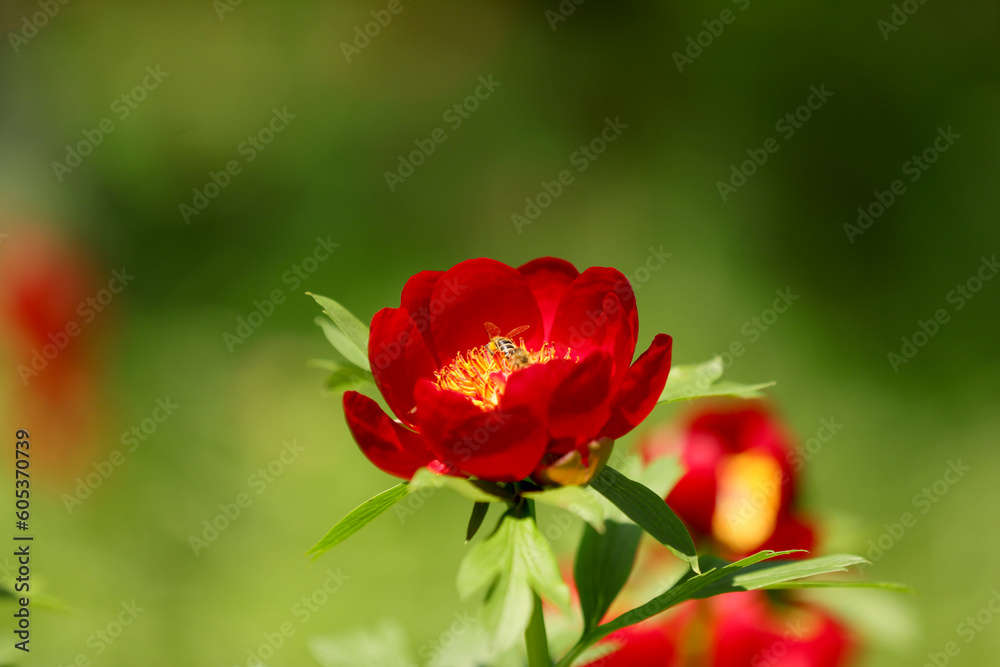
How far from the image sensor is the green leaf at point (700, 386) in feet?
1.37

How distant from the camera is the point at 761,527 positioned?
715 millimetres

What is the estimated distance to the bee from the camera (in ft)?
1.50

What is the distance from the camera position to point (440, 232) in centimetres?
208

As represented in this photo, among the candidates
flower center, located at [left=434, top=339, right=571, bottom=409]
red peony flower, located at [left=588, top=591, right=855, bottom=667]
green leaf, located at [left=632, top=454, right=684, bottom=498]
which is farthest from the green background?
flower center, located at [left=434, top=339, right=571, bottom=409]

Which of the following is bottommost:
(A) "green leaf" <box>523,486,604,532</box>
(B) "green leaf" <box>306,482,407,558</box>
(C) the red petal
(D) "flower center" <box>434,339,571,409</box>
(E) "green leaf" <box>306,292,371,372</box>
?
(B) "green leaf" <box>306,482,407,558</box>

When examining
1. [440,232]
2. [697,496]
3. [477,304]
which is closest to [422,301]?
[477,304]

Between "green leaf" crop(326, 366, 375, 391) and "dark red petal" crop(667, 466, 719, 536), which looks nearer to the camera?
"green leaf" crop(326, 366, 375, 391)

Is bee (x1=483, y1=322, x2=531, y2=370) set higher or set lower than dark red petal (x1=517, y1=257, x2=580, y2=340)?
lower

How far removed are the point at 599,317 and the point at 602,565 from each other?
0.49 feet

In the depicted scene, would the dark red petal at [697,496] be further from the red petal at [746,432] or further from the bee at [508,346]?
the bee at [508,346]

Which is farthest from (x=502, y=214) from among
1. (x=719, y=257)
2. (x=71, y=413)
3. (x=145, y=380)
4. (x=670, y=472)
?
(x=670, y=472)

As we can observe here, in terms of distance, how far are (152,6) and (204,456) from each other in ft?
4.78

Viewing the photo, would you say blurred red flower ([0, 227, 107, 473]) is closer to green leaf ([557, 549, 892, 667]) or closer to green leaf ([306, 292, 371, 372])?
green leaf ([306, 292, 371, 372])

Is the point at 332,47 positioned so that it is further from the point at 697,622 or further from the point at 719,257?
the point at 697,622
